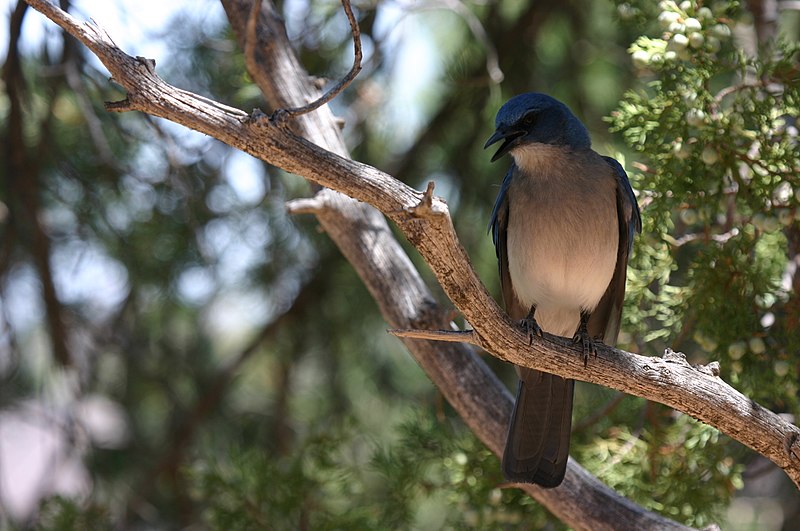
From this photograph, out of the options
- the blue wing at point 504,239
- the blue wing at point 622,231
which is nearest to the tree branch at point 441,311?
the blue wing at point 504,239

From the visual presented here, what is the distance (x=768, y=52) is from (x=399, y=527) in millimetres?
2682

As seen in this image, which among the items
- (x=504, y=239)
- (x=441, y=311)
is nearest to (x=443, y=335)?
(x=441, y=311)

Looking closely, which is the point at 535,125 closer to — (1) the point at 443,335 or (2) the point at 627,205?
(2) the point at 627,205

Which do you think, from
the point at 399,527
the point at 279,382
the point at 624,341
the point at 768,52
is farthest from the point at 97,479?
the point at 768,52

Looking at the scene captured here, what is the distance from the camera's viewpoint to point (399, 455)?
4328 mm

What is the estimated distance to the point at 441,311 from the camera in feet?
12.2

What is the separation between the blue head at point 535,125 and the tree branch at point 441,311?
65cm

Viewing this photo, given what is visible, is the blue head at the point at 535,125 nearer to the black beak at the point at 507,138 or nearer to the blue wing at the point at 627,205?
the black beak at the point at 507,138

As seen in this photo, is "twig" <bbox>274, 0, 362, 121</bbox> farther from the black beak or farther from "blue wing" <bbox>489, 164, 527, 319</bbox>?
"blue wing" <bbox>489, 164, 527, 319</bbox>

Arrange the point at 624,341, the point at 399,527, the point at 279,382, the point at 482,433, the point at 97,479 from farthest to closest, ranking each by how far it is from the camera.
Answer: the point at 279,382, the point at 97,479, the point at 399,527, the point at 624,341, the point at 482,433

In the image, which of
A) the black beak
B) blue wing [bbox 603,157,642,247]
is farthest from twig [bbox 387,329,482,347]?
blue wing [bbox 603,157,642,247]

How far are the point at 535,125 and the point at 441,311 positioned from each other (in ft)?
2.87

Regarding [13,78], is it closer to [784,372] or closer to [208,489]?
[208,489]

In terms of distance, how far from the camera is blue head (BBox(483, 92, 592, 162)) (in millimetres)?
3756
